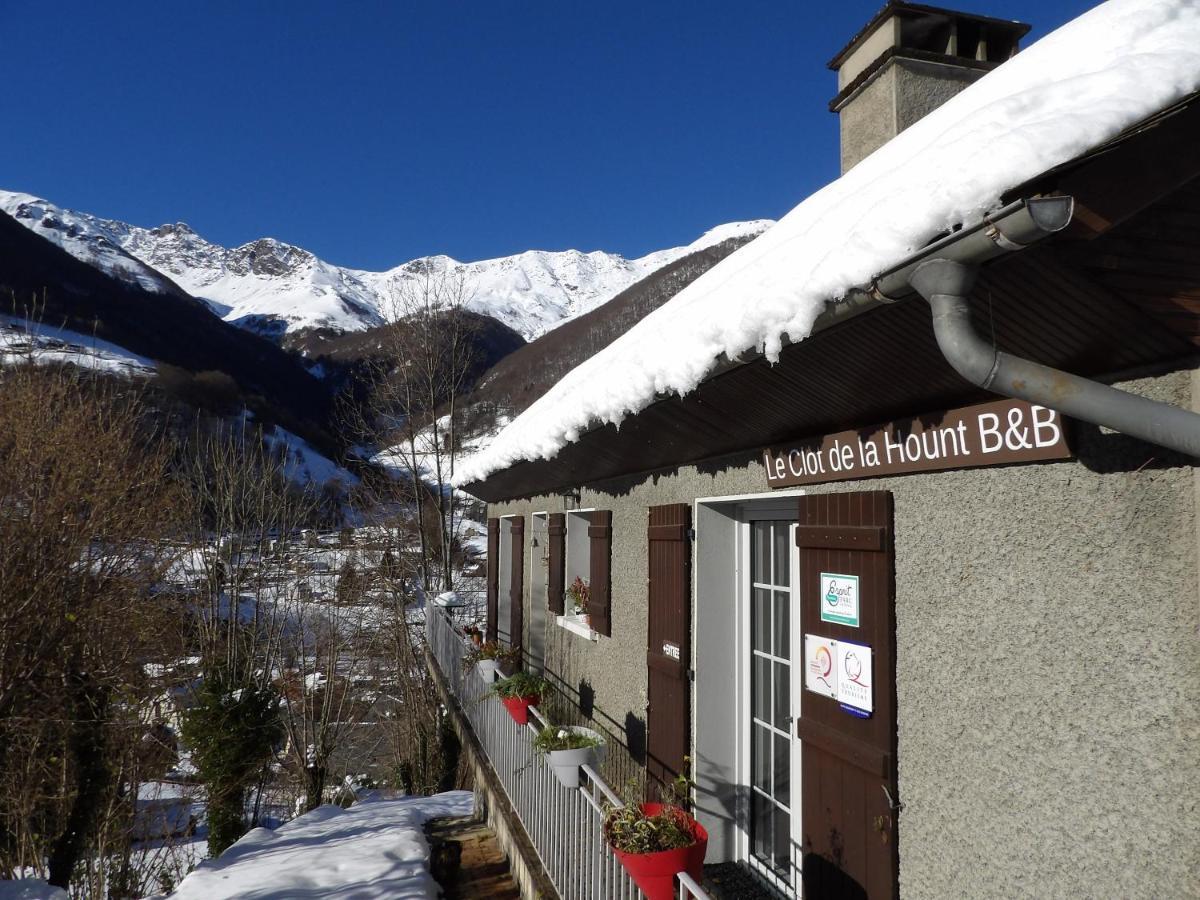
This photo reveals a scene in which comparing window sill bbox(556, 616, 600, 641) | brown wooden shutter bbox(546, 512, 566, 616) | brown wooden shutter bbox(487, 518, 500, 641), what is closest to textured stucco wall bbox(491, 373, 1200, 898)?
window sill bbox(556, 616, 600, 641)

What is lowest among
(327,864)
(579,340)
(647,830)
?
(327,864)

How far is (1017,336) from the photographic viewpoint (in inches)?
79.6

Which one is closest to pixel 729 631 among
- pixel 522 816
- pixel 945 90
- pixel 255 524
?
pixel 522 816

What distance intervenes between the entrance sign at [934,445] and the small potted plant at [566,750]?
198 cm

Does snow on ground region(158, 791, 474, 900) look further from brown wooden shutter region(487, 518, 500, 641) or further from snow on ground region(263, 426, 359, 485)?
snow on ground region(263, 426, 359, 485)

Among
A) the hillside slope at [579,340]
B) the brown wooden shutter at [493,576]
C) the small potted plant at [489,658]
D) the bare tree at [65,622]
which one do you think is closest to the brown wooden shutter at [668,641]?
the small potted plant at [489,658]

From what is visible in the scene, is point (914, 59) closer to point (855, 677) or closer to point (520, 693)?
point (855, 677)

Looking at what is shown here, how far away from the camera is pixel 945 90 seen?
5.47 metres

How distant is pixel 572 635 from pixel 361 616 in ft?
49.2

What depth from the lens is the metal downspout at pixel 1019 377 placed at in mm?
1576

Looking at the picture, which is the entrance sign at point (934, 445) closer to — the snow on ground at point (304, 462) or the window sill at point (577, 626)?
the window sill at point (577, 626)

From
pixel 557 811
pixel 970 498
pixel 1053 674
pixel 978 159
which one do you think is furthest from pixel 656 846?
pixel 978 159

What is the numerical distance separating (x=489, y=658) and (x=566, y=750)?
3.71m

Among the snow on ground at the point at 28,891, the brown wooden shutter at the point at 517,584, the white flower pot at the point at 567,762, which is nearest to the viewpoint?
the white flower pot at the point at 567,762
